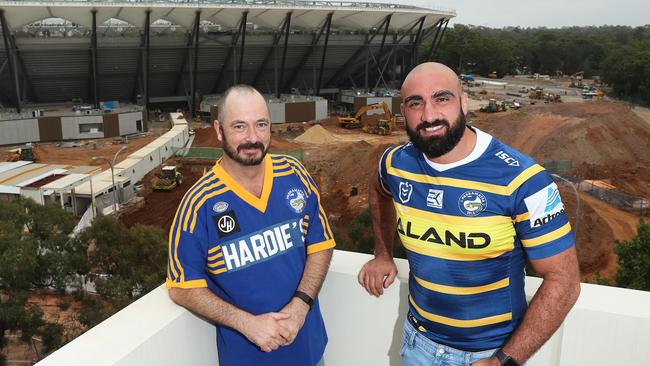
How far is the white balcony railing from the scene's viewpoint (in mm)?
3027

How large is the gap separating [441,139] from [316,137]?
43.1 metres

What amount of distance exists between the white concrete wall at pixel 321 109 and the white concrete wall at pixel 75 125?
2217 cm

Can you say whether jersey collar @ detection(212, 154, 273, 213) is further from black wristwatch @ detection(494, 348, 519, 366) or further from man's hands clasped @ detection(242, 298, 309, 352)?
black wristwatch @ detection(494, 348, 519, 366)

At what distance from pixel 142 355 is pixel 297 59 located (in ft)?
195

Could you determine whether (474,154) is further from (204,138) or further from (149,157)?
(204,138)

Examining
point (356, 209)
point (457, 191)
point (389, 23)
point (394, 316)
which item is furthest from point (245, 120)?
point (389, 23)

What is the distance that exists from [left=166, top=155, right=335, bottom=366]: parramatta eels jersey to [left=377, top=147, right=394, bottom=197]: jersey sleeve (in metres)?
0.56

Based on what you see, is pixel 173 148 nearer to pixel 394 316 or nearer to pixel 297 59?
pixel 297 59

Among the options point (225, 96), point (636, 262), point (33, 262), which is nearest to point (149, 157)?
point (33, 262)

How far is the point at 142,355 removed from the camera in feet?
9.95

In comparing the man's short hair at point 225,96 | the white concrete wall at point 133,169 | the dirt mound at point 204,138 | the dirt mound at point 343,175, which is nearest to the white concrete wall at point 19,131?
the dirt mound at point 204,138

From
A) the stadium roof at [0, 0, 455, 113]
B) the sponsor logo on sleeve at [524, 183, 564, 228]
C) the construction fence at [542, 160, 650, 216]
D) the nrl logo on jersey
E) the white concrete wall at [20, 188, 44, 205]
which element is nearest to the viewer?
the sponsor logo on sleeve at [524, 183, 564, 228]

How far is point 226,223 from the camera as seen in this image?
3221mm

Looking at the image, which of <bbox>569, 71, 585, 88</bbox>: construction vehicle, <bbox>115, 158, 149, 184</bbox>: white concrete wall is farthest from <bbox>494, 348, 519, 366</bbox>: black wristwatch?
<bbox>569, 71, 585, 88</bbox>: construction vehicle
